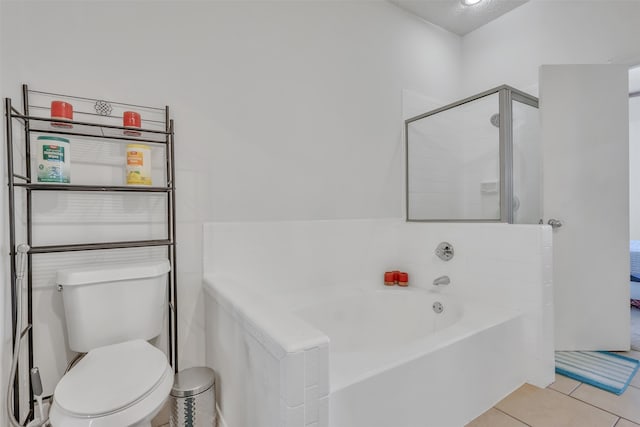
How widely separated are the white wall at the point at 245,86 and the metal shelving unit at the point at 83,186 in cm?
6

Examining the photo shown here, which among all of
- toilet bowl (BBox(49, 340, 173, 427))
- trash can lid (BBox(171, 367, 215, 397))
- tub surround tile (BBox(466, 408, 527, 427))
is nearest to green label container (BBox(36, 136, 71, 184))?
toilet bowl (BBox(49, 340, 173, 427))

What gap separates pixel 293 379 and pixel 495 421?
1162 mm

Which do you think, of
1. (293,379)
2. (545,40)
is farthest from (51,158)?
(545,40)

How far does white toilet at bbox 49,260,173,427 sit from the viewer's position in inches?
38.9

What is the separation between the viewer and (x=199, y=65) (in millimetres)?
1734

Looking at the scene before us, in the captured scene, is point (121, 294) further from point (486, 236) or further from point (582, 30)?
point (582, 30)

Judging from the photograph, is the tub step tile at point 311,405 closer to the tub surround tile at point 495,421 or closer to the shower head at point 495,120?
the tub surround tile at point 495,421

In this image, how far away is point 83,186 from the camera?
1355mm

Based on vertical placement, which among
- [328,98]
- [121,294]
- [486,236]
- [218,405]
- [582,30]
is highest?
[582,30]

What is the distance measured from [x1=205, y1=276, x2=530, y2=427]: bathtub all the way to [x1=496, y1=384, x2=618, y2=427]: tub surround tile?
0.06 meters

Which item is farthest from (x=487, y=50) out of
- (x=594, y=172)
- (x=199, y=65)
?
(x=199, y=65)

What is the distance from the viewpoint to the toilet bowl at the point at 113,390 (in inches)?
37.9

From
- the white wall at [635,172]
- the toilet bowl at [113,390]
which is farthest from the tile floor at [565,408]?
the white wall at [635,172]

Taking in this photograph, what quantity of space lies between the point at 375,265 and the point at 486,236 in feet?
2.61
